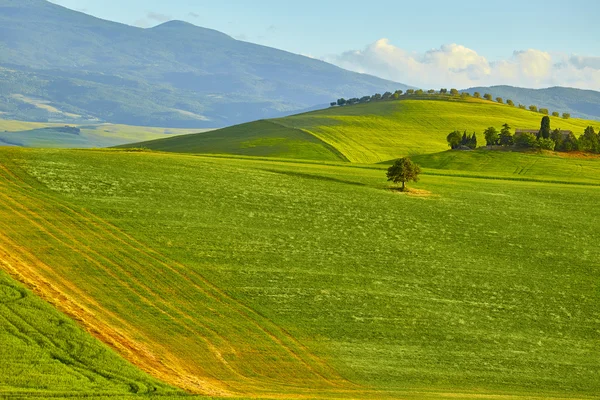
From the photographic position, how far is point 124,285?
145 feet

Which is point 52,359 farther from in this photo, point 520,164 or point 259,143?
point 259,143

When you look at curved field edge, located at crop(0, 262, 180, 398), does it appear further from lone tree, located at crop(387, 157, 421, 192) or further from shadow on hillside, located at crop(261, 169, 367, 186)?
lone tree, located at crop(387, 157, 421, 192)

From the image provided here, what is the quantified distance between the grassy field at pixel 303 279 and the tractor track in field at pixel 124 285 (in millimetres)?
131

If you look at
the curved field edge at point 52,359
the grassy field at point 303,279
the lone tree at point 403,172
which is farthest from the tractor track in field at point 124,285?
the lone tree at point 403,172

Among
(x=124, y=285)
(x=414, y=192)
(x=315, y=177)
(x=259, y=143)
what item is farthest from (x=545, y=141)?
(x=124, y=285)

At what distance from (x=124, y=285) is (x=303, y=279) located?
11092 mm

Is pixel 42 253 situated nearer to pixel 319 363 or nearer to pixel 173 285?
pixel 173 285

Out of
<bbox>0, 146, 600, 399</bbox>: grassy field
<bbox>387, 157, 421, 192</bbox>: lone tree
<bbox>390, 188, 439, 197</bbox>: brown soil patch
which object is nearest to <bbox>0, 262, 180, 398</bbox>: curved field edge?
<bbox>0, 146, 600, 399</bbox>: grassy field

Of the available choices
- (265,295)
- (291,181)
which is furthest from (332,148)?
(265,295)

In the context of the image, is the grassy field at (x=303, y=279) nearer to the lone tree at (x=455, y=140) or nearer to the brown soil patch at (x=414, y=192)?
the brown soil patch at (x=414, y=192)

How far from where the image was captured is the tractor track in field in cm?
3672

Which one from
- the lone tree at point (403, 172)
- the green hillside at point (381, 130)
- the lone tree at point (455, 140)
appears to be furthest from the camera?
the green hillside at point (381, 130)

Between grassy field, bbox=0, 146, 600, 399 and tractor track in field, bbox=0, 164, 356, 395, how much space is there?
0.43 feet

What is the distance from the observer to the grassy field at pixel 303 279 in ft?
128
